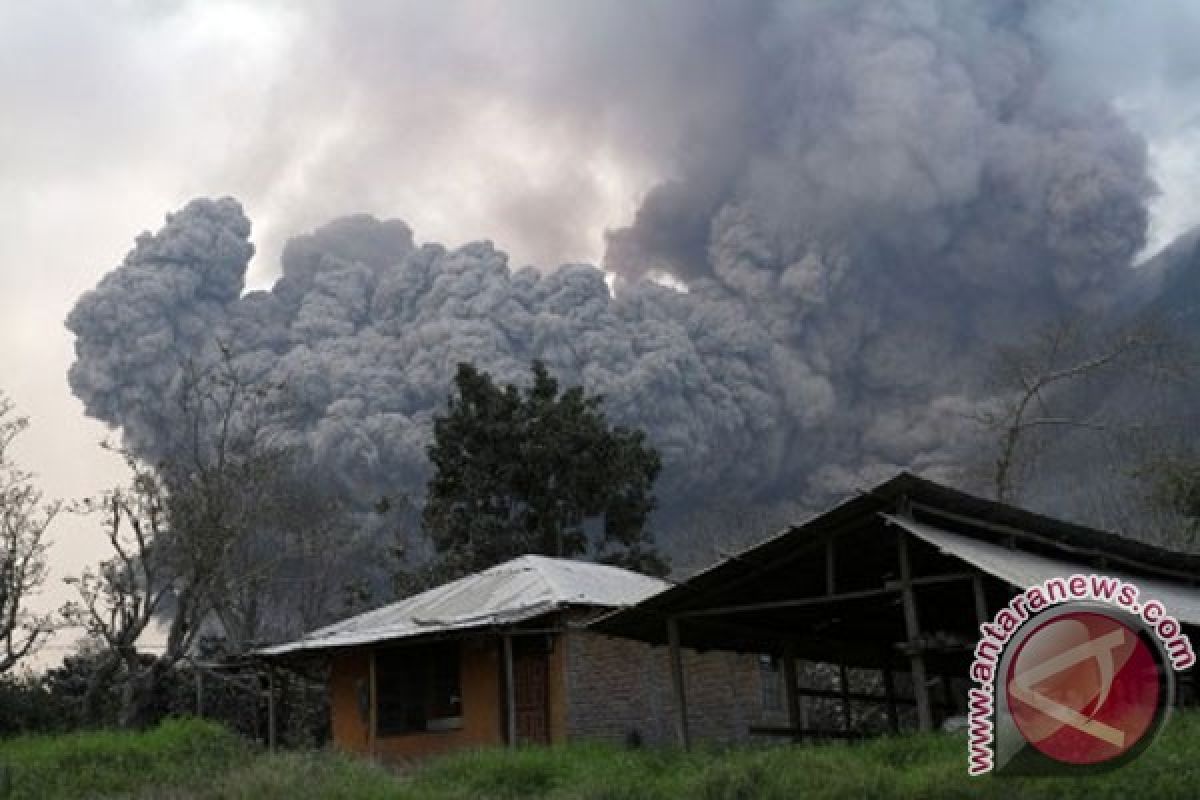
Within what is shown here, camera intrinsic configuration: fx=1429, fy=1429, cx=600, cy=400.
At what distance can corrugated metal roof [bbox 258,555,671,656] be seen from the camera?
2030 centimetres

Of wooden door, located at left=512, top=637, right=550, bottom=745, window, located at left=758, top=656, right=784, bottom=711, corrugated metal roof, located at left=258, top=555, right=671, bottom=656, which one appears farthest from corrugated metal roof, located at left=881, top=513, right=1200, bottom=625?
window, located at left=758, top=656, right=784, bottom=711

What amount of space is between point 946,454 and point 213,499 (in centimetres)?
3260

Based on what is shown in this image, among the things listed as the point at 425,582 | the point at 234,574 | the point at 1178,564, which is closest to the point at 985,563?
the point at 1178,564

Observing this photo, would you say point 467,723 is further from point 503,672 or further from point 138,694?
point 138,694

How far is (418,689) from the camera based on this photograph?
71.7 ft

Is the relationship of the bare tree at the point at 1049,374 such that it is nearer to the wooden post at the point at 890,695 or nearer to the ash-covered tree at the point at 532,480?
the ash-covered tree at the point at 532,480

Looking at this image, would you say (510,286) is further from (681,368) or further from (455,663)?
(455,663)

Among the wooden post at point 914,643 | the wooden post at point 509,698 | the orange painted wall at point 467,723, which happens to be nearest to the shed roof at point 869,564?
the wooden post at point 914,643

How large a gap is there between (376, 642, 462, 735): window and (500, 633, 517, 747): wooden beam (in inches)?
40.7

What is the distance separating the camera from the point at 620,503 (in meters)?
35.3

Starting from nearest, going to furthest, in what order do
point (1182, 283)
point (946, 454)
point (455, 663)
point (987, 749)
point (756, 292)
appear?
point (987, 749) < point (455, 663) < point (946, 454) < point (756, 292) < point (1182, 283)

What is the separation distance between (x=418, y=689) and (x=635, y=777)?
33.1 ft

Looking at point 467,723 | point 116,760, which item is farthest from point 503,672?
point 116,760

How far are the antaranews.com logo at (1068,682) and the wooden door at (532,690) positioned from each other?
31.8 ft
